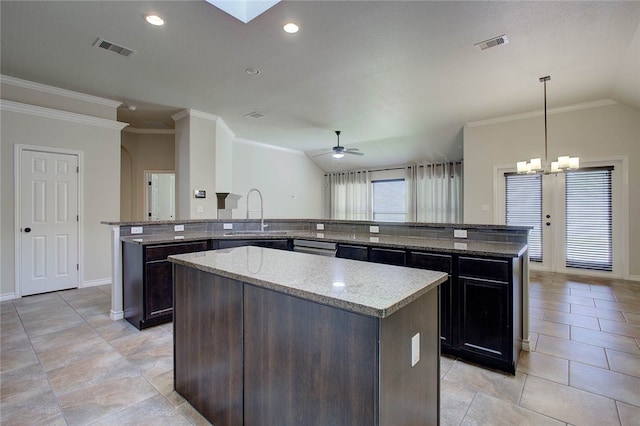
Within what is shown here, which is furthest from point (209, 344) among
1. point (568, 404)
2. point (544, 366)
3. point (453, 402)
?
point (544, 366)

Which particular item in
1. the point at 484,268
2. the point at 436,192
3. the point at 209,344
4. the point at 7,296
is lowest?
the point at 7,296

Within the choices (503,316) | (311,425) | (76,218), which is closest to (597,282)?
(503,316)

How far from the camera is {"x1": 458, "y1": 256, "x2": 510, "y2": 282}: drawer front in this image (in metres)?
2.25

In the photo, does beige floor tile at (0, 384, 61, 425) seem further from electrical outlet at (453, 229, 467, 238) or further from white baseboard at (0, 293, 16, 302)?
electrical outlet at (453, 229, 467, 238)

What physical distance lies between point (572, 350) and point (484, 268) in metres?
1.24

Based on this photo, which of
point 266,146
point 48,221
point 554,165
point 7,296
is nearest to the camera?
point 7,296

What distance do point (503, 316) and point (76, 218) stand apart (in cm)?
559

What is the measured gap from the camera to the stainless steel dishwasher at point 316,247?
3.26m

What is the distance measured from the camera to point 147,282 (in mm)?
3068

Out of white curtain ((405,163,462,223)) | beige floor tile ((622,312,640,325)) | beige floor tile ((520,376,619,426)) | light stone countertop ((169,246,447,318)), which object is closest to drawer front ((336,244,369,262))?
light stone countertop ((169,246,447,318))

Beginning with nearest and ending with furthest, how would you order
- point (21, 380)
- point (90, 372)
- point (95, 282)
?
point (21, 380)
point (90, 372)
point (95, 282)

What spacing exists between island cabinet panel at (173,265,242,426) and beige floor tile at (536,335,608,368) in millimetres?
2600

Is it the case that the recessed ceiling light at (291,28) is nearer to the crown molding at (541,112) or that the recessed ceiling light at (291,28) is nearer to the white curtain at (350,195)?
the crown molding at (541,112)

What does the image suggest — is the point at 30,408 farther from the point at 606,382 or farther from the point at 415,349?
the point at 606,382
